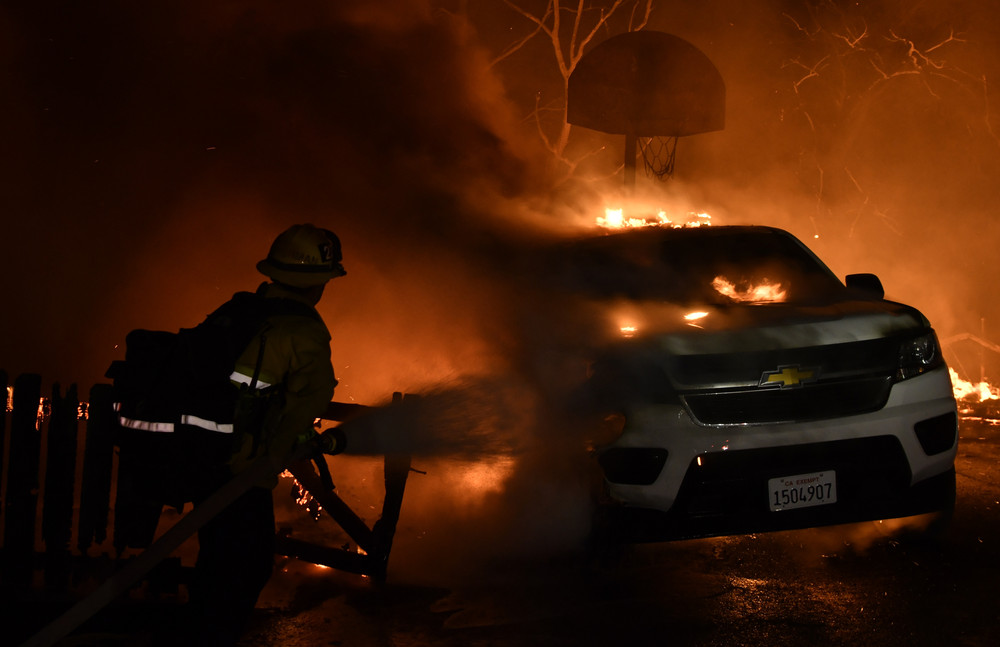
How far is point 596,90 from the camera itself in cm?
1176

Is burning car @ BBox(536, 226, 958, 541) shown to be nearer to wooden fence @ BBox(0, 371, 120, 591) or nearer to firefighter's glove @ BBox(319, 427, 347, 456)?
firefighter's glove @ BBox(319, 427, 347, 456)

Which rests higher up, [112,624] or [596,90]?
[596,90]

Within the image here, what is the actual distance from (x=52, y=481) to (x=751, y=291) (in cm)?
401

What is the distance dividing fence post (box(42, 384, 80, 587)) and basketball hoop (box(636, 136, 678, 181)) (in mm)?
9855

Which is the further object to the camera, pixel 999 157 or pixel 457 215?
pixel 999 157

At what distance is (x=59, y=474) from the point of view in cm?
504

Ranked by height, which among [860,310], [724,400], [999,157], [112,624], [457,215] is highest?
[999,157]

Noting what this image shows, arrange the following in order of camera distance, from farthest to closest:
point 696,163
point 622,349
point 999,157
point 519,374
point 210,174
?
point 696,163, point 999,157, point 210,174, point 519,374, point 622,349

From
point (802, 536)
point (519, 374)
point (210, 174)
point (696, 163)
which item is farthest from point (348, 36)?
point (802, 536)

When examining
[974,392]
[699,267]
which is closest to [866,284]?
[699,267]

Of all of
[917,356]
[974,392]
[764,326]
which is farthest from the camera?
[974,392]

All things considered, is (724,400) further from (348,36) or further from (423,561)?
(348,36)

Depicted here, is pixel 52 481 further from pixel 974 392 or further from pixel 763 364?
pixel 974 392

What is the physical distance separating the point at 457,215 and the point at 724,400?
22.0ft
